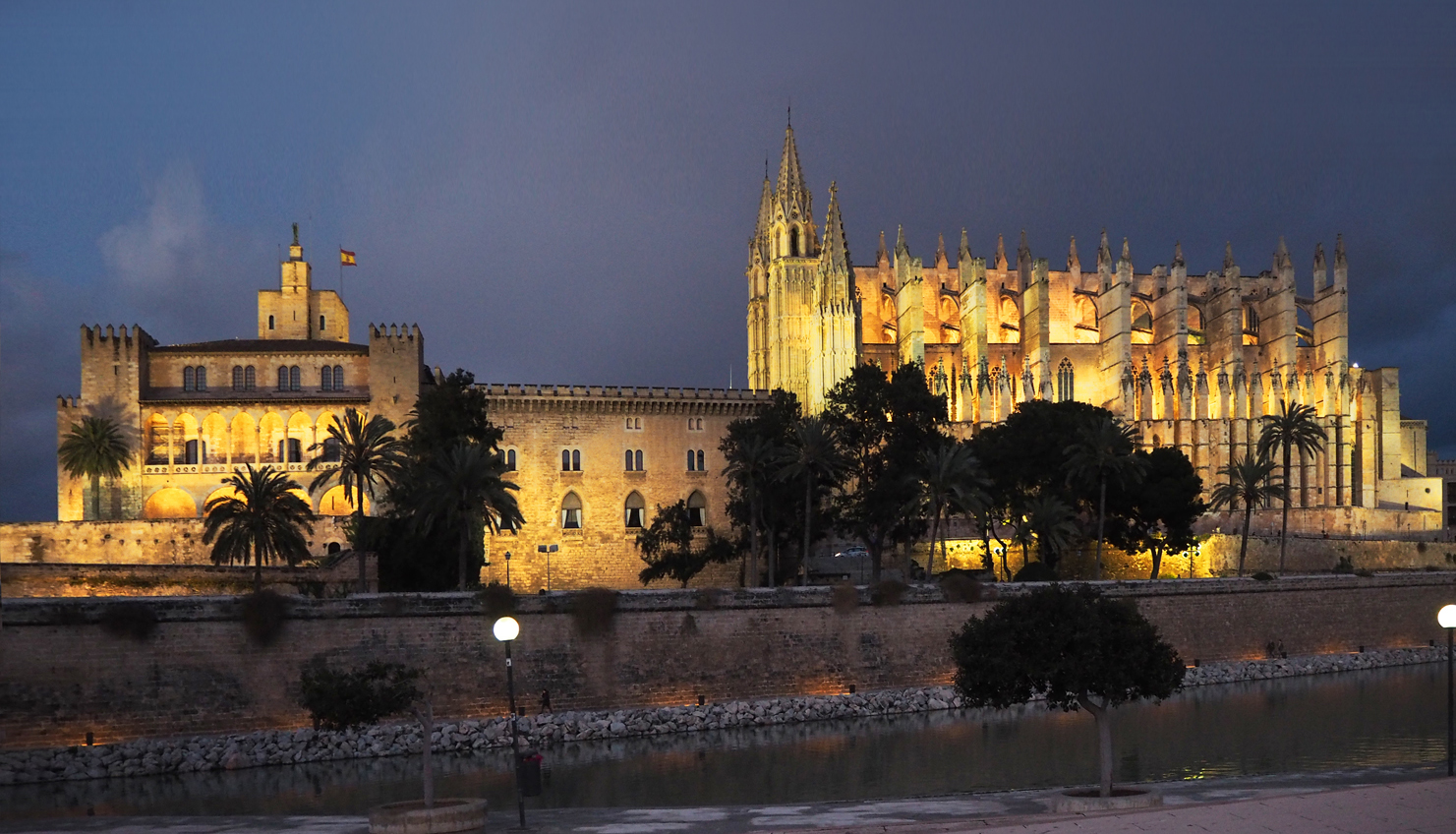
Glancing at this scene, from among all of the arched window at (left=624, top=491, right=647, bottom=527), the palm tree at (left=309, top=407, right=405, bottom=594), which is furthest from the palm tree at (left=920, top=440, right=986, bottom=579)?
the palm tree at (left=309, top=407, right=405, bottom=594)

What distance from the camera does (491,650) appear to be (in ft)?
105

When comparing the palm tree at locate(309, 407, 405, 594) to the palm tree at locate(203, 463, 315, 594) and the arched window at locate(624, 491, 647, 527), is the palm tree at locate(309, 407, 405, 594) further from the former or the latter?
the arched window at locate(624, 491, 647, 527)

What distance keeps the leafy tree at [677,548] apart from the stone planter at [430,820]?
121ft

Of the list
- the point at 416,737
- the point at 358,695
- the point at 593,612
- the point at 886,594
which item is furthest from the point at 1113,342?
the point at 358,695

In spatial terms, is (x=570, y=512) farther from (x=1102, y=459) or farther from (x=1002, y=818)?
(x=1002, y=818)

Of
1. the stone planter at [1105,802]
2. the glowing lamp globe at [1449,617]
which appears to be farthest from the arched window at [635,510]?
the glowing lamp globe at [1449,617]

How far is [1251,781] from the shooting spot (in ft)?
66.7

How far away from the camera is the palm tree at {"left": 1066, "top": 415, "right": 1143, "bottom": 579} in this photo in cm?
4772

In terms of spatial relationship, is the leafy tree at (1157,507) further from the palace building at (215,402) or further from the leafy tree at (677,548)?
the palace building at (215,402)

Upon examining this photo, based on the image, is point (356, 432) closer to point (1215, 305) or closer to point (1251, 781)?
point (1251, 781)

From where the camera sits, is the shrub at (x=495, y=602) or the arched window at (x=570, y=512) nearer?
the shrub at (x=495, y=602)

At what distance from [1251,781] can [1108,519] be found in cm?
3359

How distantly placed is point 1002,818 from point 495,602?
1830 cm

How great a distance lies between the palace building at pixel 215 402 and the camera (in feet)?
162
